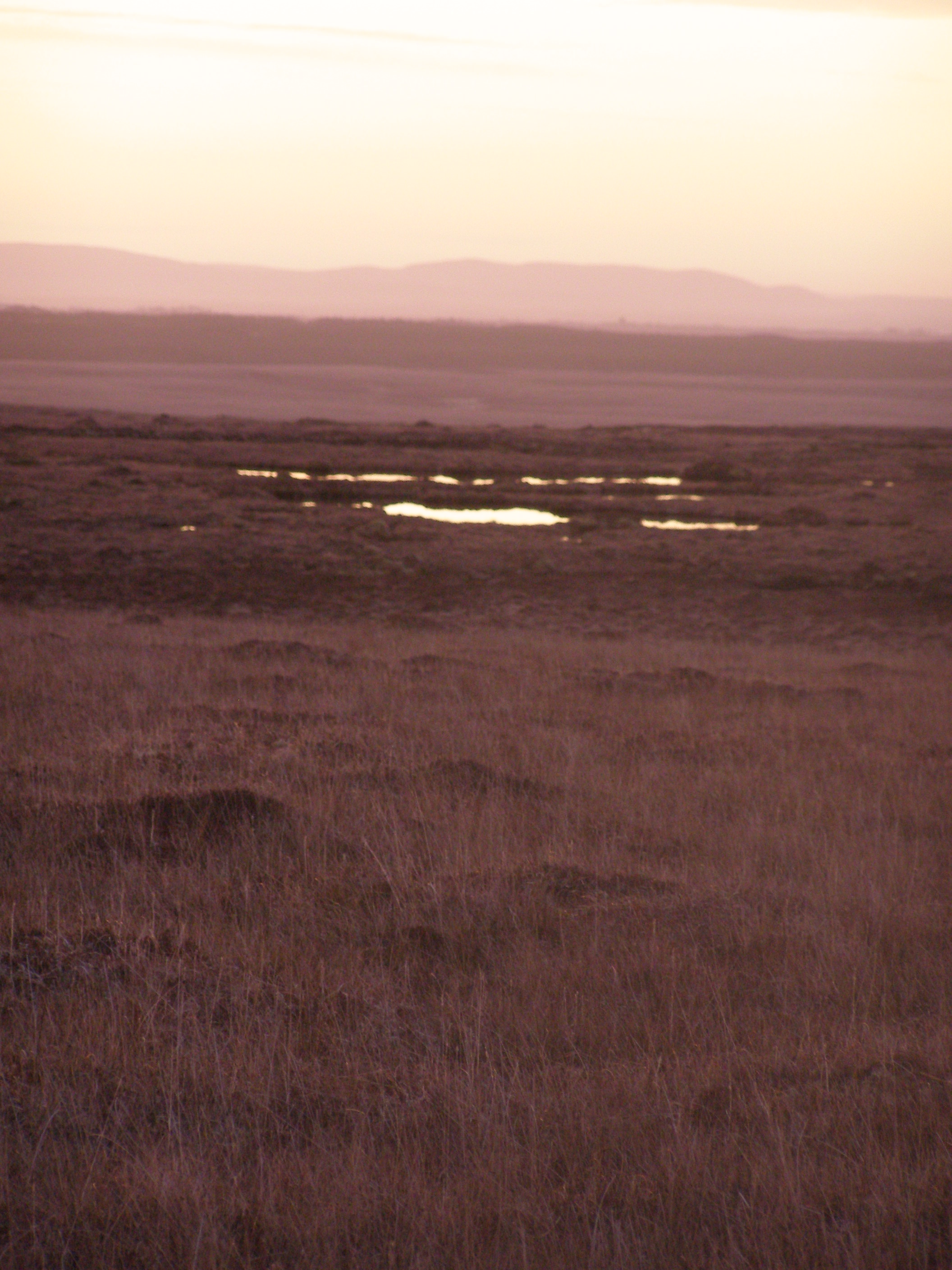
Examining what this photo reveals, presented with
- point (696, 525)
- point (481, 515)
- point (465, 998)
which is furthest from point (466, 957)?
point (481, 515)

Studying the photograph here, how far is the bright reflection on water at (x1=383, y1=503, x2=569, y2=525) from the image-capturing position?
27.9m

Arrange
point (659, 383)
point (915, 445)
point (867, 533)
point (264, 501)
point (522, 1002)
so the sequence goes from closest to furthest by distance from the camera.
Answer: point (522, 1002) → point (867, 533) → point (264, 501) → point (915, 445) → point (659, 383)

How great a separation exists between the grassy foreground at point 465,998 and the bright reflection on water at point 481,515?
18897 mm

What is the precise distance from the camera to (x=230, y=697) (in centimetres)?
1046

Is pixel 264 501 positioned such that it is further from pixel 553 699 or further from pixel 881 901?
pixel 881 901

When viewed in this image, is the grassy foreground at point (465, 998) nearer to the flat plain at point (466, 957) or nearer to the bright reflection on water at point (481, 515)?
the flat plain at point (466, 957)

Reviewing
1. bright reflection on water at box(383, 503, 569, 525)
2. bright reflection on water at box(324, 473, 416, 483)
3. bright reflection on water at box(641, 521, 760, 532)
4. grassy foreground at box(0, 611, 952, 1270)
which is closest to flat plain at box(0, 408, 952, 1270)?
grassy foreground at box(0, 611, 952, 1270)

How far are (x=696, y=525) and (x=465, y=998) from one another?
2494 cm

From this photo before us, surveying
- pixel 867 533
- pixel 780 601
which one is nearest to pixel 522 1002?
pixel 780 601

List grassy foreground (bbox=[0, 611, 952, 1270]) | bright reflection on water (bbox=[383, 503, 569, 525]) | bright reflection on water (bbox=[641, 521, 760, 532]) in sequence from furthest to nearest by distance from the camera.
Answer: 1. bright reflection on water (bbox=[383, 503, 569, 525])
2. bright reflection on water (bbox=[641, 521, 760, 532])
3. grassy foreground (bbox=[0, 611, 952, 1270])

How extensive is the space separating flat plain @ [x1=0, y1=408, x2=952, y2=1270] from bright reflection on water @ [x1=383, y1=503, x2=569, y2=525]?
45.2 feet

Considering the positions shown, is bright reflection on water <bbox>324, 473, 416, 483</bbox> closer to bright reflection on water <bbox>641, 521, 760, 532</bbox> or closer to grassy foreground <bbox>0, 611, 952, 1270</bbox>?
bright reflection on water <bbox>641, 521, 760, 532</bbox>

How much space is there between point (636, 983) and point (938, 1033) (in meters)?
1.10

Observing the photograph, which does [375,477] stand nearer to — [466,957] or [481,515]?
[481,515]
